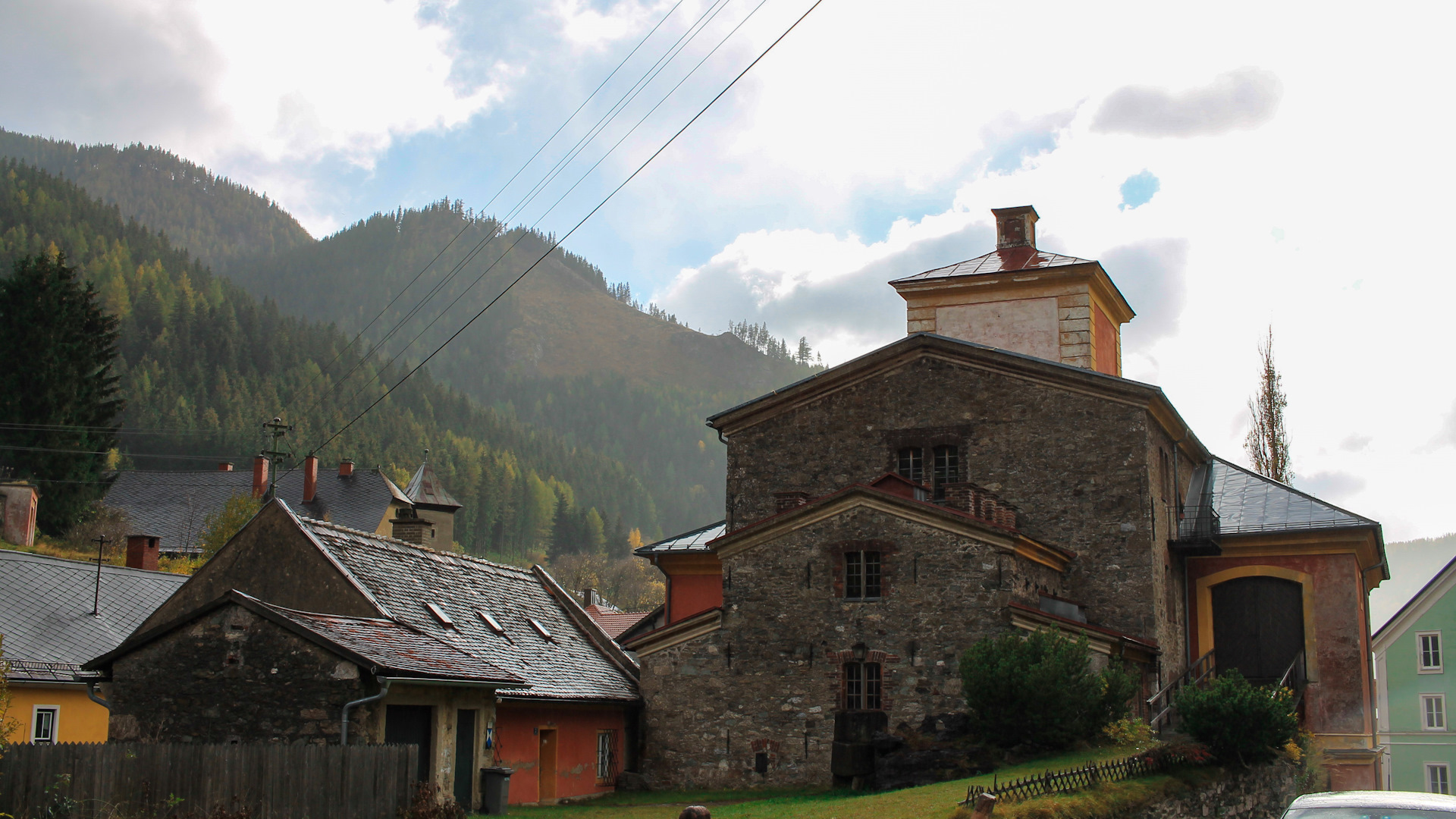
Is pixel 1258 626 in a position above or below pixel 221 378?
below

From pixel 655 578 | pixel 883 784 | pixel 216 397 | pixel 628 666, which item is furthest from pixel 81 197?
pixel 883 784

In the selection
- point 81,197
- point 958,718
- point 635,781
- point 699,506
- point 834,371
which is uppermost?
point 81,197

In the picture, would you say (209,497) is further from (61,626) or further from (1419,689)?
(1419,689)

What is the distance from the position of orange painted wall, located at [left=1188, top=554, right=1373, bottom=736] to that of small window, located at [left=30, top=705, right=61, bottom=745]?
2754cm

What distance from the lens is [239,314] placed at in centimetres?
12312

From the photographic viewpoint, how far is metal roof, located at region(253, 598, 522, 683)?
16516mm

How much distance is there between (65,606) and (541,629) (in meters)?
→ 12.0

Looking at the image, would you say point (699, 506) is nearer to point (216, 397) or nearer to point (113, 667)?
point (216, 397)

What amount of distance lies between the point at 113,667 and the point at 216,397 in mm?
98619

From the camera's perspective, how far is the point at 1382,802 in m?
10.9

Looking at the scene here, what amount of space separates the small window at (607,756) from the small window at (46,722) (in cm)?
1116

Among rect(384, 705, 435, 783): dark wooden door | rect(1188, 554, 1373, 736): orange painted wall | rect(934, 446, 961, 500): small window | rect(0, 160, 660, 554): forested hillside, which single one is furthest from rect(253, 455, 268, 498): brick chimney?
rect(1188, 554, 1373, 736): orange painted wall

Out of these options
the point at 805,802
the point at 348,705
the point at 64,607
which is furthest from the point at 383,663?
the point at 64,607

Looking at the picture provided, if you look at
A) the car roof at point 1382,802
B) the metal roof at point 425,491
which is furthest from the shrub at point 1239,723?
the metal roof at point 425,491
